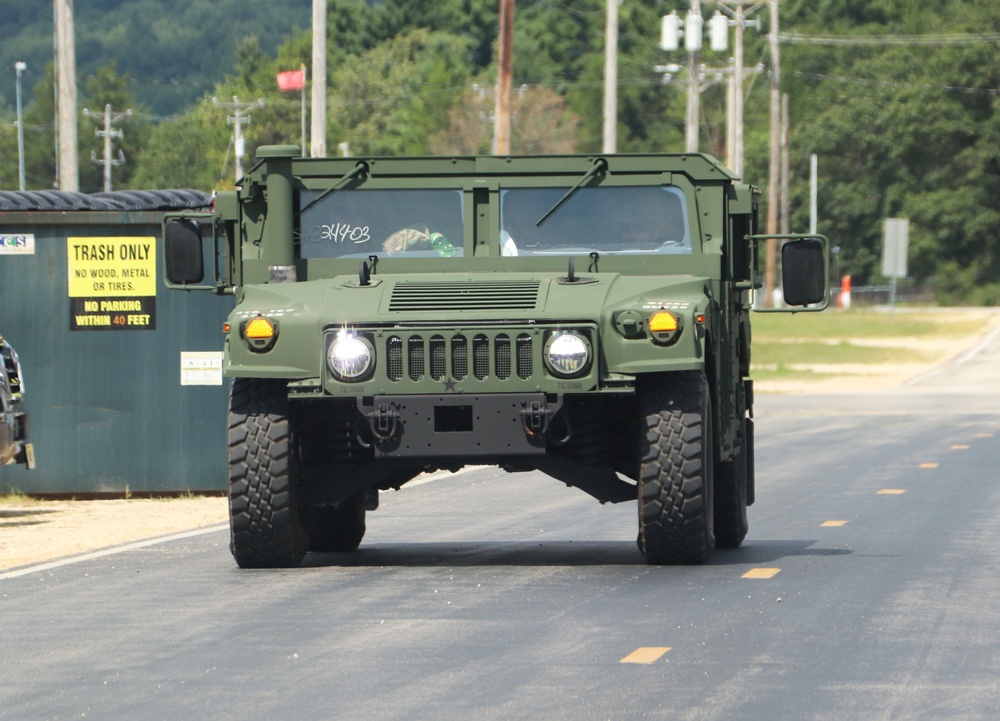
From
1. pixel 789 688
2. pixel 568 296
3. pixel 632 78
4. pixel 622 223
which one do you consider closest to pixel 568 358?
pixel 568 296

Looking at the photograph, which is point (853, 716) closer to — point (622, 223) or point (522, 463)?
point (522, 463)

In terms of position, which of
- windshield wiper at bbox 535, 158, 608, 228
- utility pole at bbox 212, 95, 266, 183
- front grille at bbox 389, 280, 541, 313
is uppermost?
utility pole at bbox 212, 95, 266, 183

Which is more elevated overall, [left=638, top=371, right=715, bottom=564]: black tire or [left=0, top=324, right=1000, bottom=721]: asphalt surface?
[left=638, top=371, right=715, bottom=564]: black tire

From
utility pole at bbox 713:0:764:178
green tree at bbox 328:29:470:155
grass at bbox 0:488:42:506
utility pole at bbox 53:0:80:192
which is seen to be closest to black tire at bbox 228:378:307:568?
grass at bbox 0:488:42:506

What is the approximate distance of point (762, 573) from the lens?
12.0 m

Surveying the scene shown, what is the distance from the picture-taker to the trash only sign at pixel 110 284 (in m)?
18.4

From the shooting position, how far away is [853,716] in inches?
305

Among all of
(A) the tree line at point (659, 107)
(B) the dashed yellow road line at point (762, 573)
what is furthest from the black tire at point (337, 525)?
(A) the tree line at point (659, 107)

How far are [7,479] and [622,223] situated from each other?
309 inches

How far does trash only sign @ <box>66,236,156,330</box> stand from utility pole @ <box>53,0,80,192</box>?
11864mm

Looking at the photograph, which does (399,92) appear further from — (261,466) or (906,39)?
(261,466)

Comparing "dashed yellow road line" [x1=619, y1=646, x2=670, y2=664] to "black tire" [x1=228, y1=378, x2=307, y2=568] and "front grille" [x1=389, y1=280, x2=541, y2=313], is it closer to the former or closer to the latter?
"front grille" [x1=389, y1=280, x2=541, y2=313]

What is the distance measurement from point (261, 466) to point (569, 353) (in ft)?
5.81

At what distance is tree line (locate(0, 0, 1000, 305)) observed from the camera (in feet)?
332
